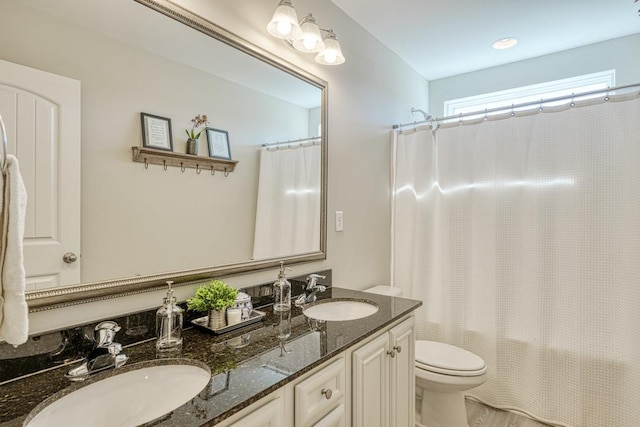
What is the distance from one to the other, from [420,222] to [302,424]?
1.78m

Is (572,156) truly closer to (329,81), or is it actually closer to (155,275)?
(329,81)

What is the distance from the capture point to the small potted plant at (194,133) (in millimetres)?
1294

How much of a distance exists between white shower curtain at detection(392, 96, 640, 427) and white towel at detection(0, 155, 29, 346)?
7.27ft

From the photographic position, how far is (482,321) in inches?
88.7

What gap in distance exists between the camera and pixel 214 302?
3.94 ft

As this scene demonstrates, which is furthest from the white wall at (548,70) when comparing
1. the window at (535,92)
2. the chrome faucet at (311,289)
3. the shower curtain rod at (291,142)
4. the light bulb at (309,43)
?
the chrome faucet at (311,289)

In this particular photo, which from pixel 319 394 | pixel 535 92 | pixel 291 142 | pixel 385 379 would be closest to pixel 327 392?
pixel 319 394

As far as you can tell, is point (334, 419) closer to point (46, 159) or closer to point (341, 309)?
point (341, 309)

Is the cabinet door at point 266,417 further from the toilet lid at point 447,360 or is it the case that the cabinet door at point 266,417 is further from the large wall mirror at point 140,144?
the toilet lid at point 447,360

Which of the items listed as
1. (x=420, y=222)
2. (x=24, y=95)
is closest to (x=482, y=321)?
(x=420, y=222)

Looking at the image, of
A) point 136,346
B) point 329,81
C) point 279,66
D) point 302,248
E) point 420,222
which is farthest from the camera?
point 420,222

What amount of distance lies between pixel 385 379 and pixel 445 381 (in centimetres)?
61

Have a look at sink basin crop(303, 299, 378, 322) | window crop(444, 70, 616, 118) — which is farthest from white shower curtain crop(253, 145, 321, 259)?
window crop(444, 70, 616, 118)

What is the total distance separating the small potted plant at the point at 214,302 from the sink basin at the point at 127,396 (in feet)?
0.79
